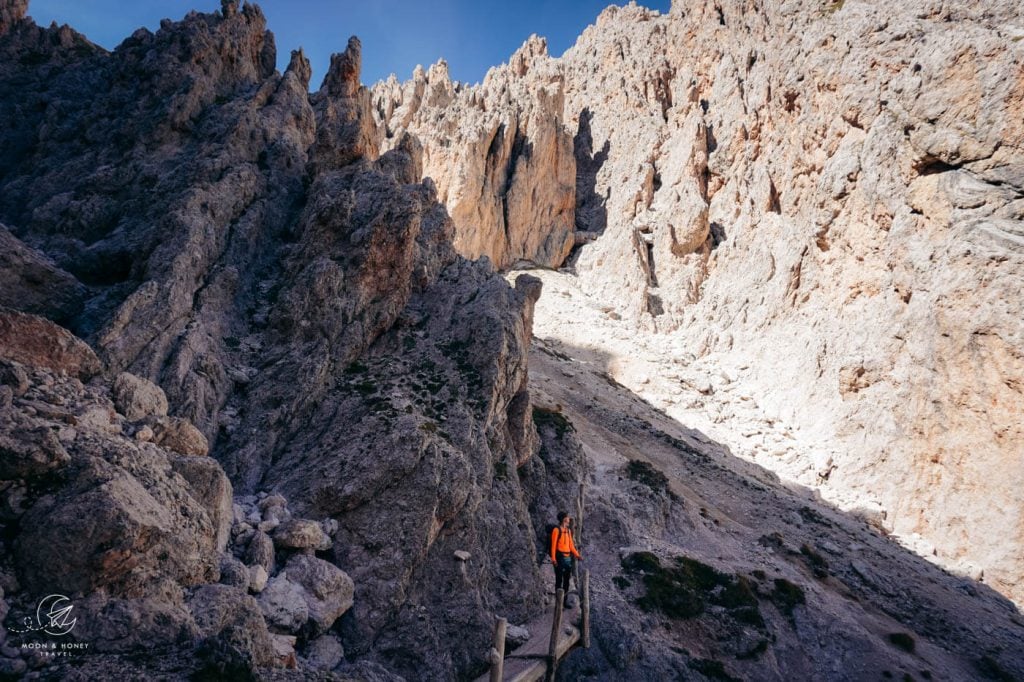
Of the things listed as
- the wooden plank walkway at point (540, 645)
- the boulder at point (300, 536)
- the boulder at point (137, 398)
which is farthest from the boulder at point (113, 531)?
the wooden plank walkway at point (540, 645)

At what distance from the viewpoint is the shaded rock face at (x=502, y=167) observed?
103 m

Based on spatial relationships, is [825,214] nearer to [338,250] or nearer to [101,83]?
[338,250]

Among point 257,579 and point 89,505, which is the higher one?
point 89,505

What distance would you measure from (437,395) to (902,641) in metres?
27.5

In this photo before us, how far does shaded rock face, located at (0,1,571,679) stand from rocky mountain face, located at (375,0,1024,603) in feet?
135

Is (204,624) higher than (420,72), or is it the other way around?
(420,72)

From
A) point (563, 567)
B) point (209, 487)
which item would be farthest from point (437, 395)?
point (209, 487)

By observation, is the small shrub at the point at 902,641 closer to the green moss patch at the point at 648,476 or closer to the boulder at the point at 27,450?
the green moss patch at the point at 648,476

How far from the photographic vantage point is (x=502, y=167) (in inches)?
Answer: 4331

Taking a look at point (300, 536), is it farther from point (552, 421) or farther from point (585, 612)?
point (552, 421)

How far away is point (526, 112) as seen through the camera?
114 metres

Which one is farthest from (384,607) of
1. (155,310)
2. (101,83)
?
(101,83)

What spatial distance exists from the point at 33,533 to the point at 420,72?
137 metres

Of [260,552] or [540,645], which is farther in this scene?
A: [540,645]
